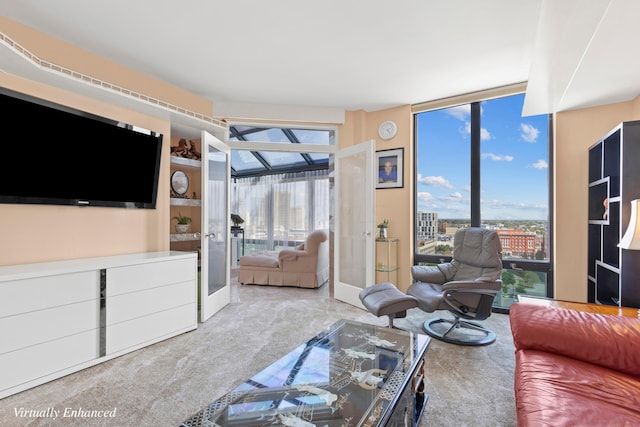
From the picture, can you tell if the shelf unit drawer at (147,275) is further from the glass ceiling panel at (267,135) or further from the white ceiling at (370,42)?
the glass ceiling panel at (267,135)

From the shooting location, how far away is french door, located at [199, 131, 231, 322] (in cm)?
326

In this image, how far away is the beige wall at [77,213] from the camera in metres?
2.28

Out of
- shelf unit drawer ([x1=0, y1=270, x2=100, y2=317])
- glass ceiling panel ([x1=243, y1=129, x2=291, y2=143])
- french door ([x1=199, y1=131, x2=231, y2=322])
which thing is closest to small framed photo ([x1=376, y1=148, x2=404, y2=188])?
glass ceiling panel ([x1=243, y1=129, x2=291, y2=143])

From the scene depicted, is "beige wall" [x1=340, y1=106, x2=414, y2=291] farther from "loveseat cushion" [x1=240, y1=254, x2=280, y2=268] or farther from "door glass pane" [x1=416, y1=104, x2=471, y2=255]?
"loveseat cushion" [x1=240, y1=254, x2=280, y2=268]

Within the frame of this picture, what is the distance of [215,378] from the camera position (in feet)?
6.98

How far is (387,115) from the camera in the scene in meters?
4.14

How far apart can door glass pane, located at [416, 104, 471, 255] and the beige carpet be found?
3.91ft

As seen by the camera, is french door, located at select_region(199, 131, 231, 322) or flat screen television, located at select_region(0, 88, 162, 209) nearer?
flat screen television, located at select_region(0, 88, 162, 209)

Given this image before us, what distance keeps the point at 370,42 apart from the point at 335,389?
8.30 feet

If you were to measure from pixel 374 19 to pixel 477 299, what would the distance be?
2341 millimetres

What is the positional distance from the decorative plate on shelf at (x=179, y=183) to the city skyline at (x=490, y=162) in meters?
2.98

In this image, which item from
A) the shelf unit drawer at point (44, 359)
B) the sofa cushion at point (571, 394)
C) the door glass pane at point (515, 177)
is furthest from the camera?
the door glass pane at point (515, 177)

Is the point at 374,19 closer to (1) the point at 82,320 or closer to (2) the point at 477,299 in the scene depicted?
(2) the point at 477,299

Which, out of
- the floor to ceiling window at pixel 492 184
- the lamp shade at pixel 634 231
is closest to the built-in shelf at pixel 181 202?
the floor to ceiling window at pixel 492 184
